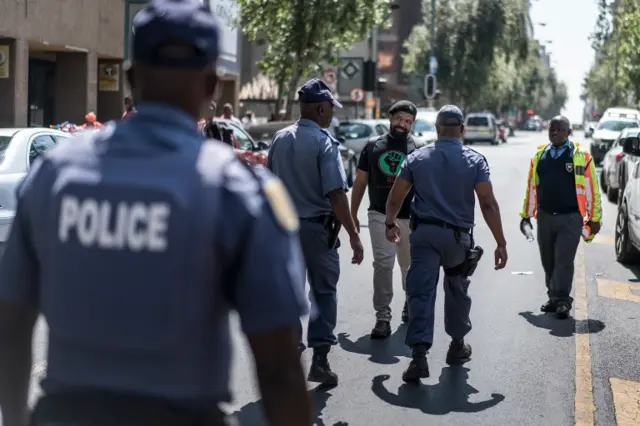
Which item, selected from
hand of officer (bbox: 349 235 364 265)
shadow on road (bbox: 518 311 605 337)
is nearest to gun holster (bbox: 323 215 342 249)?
hand of officer (bbox: 349 235 364 265)

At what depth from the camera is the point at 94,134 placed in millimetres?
2318

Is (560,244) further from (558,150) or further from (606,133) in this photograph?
(606,133)

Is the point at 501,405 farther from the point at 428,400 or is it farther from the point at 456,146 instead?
the point at 456,146

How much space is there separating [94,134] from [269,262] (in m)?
0.47

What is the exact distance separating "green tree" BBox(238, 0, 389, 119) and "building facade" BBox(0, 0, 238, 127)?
129 inches

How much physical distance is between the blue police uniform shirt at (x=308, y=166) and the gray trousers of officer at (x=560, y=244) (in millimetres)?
3334

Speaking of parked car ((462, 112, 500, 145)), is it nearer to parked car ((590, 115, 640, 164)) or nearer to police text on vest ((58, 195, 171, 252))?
parked car ((590, 115, 640, 164))

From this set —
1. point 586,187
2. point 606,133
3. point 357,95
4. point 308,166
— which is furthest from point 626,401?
point 357,95

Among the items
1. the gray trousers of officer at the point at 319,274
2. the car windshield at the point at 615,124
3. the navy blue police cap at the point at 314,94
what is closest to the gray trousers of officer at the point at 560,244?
the gray trousers of officer at the point at 319,274

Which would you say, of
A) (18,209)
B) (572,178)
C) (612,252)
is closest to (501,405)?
(572,178)

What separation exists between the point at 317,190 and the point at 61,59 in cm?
2126

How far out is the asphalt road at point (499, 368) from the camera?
20.6ft

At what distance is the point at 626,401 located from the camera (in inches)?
264

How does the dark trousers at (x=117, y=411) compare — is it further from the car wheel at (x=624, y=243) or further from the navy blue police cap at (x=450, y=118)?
the car wheel at (x=624, y=243)
